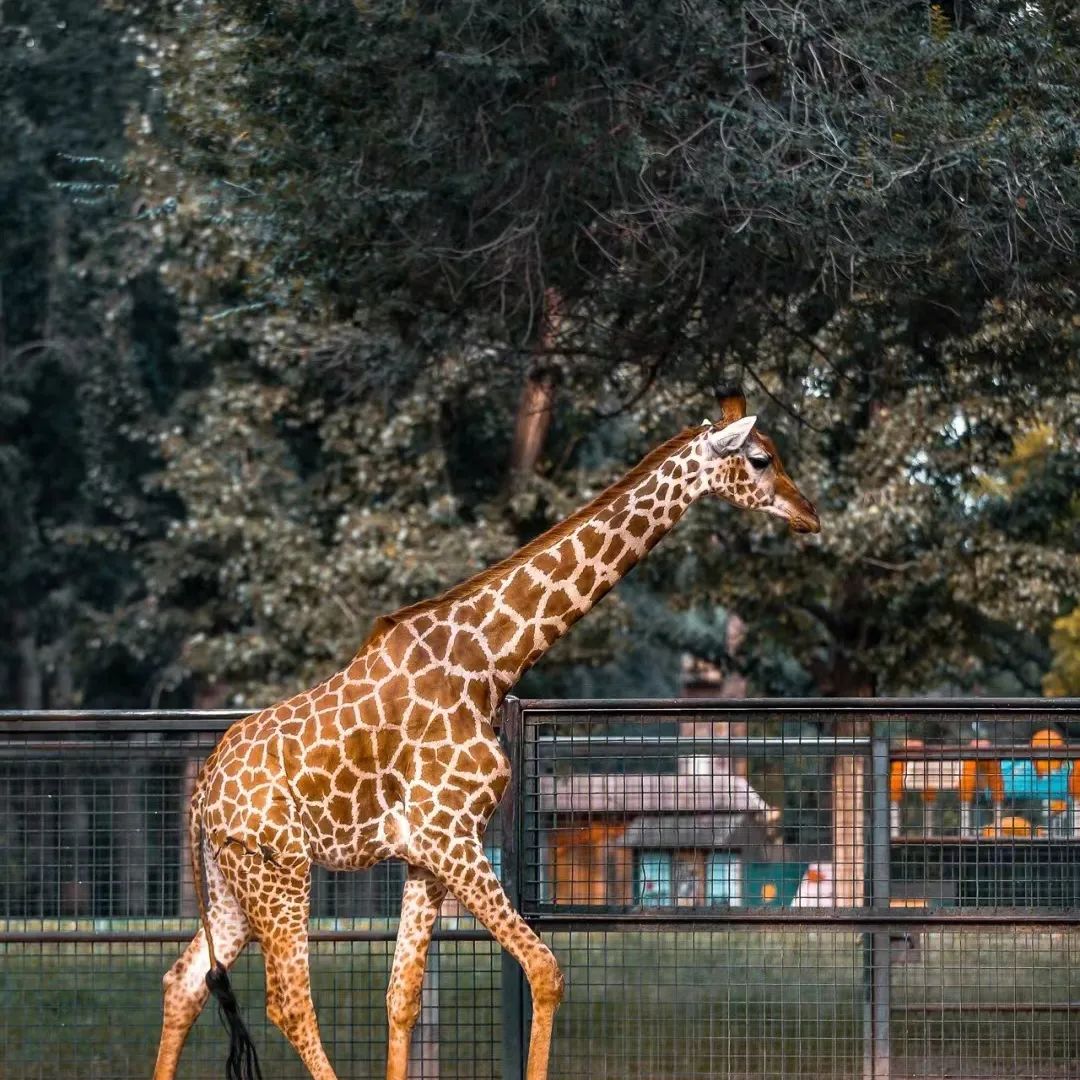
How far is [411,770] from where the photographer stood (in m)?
6.30

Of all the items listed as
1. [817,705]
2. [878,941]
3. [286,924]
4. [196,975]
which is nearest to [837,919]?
[878,941]

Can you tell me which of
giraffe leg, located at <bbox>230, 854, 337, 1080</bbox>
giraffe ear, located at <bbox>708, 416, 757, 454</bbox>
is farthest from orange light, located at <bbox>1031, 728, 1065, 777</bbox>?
giraffe leg, located at <bbox>230, 854, 337, 1080</bbox>

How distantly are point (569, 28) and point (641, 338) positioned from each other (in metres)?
1.97

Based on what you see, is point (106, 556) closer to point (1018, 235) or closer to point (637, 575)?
point (637, 575)

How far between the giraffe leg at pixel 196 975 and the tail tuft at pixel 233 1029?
0.08 metres

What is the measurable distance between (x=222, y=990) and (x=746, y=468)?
8.25 feet

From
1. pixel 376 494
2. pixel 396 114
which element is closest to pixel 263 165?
pixel 396 114

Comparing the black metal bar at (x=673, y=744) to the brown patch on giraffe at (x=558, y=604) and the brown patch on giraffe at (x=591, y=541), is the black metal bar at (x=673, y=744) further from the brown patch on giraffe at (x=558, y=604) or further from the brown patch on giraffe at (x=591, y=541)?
the brown patch on giraffe at (x=591, y=541)

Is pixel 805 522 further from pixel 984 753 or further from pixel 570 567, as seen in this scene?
pixel 984 753

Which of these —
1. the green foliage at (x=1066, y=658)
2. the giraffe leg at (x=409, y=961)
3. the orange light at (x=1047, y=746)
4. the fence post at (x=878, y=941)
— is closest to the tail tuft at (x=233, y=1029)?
the giraffe leg at (x=409, y=961)

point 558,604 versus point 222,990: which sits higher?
point 558,604

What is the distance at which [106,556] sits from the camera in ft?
87.2

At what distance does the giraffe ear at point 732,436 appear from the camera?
645cm

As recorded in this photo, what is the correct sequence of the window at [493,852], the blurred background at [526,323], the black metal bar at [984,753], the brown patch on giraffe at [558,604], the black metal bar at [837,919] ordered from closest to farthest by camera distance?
the brown patch on giraffe at [558,604] < the black metal bar at [984,753] < the black metal bar at [837,919] < the window at [493,852] < the blurred background at [526,323]
